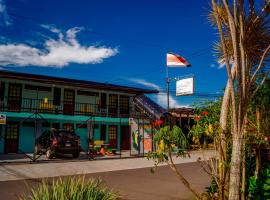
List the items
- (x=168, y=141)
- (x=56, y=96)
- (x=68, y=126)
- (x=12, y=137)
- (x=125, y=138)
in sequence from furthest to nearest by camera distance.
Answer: (x=125, y=138)
(x=68, y=126)
(x=56, y=96)
(x=12, y=137)
(x=168, y=141)

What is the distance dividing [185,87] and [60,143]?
794 inches

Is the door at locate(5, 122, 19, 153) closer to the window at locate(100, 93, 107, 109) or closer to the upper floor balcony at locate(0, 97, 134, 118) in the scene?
the upper floor balcony at locate(0, 97, 134, 118)

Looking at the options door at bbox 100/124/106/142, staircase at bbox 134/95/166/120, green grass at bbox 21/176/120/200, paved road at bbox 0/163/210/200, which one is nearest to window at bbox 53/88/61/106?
door at bbox 100/124/106/142

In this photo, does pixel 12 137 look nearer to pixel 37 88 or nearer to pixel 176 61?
pixel 37 88

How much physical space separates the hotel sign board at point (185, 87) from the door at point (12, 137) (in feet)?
62.6

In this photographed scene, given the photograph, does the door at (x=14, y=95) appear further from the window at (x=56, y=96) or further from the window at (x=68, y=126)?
the window at (x=68, y=126)

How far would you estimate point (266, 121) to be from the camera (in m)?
6.98

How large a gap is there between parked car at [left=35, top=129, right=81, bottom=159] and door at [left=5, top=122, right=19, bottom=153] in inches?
198

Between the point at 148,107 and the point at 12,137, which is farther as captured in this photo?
the point at 148,107

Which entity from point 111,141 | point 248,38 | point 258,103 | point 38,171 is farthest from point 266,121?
point 111,141

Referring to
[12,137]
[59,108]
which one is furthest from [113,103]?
[12,137]

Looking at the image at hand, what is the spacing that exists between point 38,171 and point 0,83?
13318 mm

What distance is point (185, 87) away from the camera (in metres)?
36.1

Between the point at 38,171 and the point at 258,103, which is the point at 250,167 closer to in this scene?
the point at 258,103
